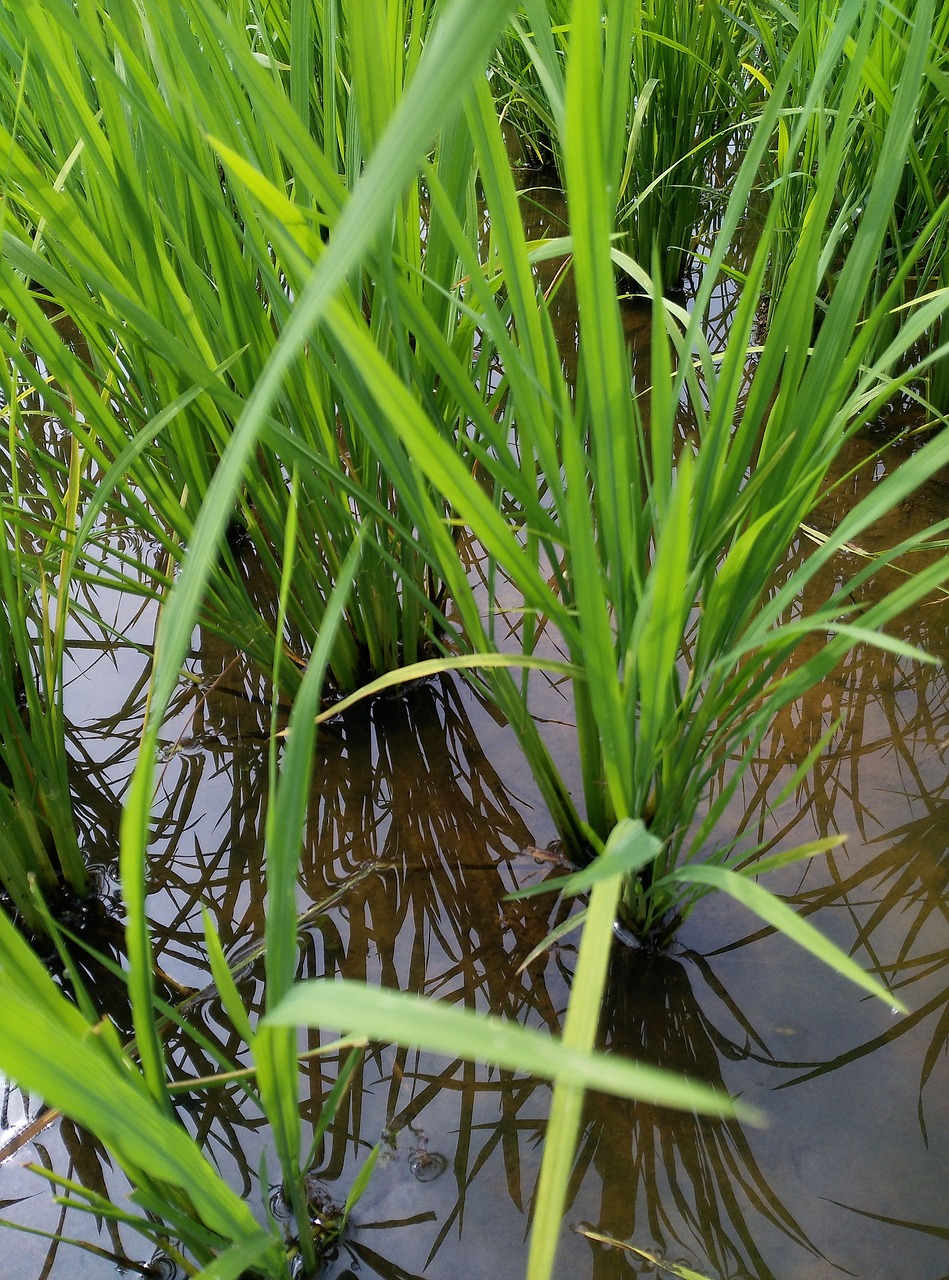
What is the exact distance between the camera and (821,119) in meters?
1.02

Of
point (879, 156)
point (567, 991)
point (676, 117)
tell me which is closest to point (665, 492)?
point (567, 991)

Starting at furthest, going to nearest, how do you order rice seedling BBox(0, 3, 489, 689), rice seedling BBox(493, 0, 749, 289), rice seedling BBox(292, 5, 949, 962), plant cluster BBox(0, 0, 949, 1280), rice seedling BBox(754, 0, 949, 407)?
1. rice seedling BBox(493, 0, 749, 289)
2. rice seedling BBox(754, 0, 949, 407)
3. rice seedling BBox(0, 3, 489, 689)
4. rice seedling BBox(292, 5, 949, 962)
5. plant cluster BBox(0, 0, 949, 1280)

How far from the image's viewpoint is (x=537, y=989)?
2.49 ft

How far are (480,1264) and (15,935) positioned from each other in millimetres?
370

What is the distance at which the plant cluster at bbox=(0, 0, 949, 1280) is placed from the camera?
40cm

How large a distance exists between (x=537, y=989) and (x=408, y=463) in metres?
0.42

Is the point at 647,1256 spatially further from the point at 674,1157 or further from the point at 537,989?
the point at 537,989

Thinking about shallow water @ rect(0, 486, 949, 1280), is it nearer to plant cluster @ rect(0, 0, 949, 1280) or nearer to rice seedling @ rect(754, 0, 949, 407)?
plant cluster @ rect(0, 0, 949, 1280)

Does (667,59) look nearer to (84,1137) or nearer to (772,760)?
(772,760)

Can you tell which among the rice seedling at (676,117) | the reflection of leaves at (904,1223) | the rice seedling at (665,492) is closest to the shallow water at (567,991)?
the reflection of leaves at (904,1223)

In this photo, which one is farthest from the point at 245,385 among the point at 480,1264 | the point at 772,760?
the point at 480,1264

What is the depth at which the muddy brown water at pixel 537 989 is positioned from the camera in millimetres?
629

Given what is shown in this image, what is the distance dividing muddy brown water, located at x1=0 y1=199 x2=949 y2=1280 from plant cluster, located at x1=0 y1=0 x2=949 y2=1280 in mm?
48

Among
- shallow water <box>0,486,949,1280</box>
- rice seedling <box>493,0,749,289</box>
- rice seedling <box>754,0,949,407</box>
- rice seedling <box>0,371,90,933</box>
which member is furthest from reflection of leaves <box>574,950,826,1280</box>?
rice seedling <box>493,0,749,289</box>
